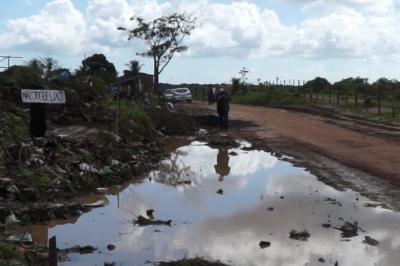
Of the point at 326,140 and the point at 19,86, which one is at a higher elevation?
the point at 19,86

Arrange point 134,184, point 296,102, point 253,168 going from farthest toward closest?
1. point 296,102
2. point 253,168
3. point 134,184

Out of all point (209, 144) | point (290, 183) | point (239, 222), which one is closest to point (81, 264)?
point (239, 222)

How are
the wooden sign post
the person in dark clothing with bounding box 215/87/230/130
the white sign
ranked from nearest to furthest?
the white sign
the wooden sign post
the person in dark clothing with bounding box 215/87/230/130

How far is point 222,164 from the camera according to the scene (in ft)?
53.4

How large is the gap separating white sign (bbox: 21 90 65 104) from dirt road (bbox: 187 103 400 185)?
286 inches

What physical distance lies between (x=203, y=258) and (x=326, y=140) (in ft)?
46.5

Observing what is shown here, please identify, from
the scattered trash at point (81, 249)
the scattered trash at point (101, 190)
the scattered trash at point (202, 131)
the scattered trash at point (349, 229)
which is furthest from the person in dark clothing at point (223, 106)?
the scattered trash at point (81, 249)

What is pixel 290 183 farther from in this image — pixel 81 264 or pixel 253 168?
pixel 81 264

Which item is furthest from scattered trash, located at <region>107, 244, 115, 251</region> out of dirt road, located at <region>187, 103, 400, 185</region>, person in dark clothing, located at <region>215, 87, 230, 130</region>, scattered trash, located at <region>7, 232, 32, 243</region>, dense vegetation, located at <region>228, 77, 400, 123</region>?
dense vegetation, located at <region>228, 77, 400, 123</region>

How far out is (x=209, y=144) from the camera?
817 inches

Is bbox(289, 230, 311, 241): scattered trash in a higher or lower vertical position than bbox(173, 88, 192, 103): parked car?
lower

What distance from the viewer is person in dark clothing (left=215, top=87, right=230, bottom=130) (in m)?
23.4

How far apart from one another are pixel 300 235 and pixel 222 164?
26.4 ft

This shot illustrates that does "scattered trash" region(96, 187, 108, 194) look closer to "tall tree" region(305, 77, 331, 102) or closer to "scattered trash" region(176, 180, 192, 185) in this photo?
"scattered trash" region(176, 180, 192, 185)
